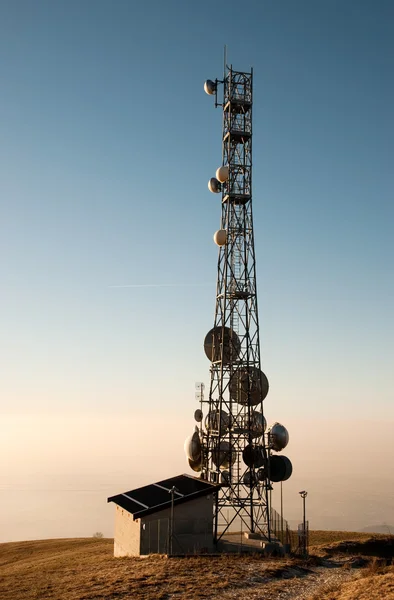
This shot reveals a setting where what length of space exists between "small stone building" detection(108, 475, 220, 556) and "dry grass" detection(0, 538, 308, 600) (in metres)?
1.54

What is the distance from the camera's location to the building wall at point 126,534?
3291cm

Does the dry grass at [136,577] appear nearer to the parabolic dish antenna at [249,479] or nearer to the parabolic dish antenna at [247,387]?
the parabolic dish antenna at [249,479]

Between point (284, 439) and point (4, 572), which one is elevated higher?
point (284, 439)

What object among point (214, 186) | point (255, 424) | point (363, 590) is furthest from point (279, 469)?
point (214, 186)

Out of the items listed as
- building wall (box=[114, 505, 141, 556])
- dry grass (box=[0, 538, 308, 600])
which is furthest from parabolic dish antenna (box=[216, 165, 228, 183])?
dry grass (box=[0, 538, 308, 600])

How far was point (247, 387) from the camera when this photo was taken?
40312 millimetres

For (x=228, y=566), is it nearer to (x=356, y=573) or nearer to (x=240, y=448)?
(x=356, y=573)

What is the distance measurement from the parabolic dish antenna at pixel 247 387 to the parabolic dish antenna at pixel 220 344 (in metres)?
1.36

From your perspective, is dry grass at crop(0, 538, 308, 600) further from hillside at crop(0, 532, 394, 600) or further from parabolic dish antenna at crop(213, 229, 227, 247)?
parabolic dish antenna at crop(213, 229, 227, 247)

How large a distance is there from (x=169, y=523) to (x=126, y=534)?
11.1 ft

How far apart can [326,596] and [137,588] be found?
7.44m

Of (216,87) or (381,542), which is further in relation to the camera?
(216,87)

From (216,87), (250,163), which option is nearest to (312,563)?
(250,163)

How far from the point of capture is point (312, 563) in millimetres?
30203
